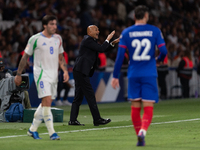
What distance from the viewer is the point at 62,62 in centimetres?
905

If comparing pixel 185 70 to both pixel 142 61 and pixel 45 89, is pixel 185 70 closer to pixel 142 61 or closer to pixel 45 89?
pixel 45 89

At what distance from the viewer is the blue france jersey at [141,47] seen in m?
7.55

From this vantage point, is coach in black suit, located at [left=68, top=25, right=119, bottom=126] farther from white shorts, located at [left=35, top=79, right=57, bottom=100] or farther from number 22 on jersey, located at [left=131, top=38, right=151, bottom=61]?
number 22 on jersey, located at [left=131, top=38, right=151, bottom=61]

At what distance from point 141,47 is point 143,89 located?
630 millimetres

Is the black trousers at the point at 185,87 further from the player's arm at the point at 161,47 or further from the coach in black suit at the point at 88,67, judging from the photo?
the player's arm at the point at 161,47

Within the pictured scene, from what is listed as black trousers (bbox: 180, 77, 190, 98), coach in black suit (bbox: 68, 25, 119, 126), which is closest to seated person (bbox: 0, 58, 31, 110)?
coach in black suit (bbox: 68, 25, 119, 126)

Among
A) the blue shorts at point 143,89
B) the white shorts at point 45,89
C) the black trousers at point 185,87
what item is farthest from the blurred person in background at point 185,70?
the blue shorts at point 143,89

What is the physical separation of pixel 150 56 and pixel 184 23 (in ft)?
75.3

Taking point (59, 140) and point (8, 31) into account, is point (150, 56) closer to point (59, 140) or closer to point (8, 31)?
point (59, 140)

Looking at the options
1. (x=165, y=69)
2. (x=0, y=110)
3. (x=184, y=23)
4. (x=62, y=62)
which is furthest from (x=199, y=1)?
(x=62, y=62)

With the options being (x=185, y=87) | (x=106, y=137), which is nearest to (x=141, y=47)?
(x=106, y=137)

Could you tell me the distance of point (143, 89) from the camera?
7.53 meters

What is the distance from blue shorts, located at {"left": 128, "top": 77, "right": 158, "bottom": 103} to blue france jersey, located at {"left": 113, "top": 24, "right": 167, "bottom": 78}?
0.25ft

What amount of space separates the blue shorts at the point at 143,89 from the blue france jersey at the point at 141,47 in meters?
0.08
